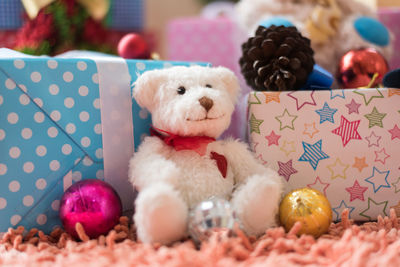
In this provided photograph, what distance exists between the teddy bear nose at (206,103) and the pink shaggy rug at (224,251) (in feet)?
0.75

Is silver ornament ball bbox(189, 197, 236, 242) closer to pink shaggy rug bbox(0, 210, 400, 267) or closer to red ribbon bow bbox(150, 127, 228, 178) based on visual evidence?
pink shaggy rug bbox(0, 210, 400, 267)

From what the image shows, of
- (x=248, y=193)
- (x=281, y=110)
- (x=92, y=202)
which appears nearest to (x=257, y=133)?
(x=281, y=110)

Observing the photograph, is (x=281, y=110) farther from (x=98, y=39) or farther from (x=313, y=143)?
(x=98, y=39)

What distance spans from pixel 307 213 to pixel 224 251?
0.18 m

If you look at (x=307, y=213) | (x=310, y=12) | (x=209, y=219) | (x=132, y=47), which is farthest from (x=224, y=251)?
(x=310, y=12)

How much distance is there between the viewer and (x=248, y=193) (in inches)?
25.2

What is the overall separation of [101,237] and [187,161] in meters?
0.21

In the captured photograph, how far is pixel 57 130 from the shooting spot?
2.33ft

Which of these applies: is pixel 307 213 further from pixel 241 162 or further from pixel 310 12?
pixel 310 12

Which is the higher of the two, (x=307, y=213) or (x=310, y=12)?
(x=310, y=12)

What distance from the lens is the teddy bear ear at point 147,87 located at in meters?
0.72

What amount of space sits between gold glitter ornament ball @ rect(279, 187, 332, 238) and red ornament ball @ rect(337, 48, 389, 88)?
453mm

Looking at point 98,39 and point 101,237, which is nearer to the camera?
point 101,237

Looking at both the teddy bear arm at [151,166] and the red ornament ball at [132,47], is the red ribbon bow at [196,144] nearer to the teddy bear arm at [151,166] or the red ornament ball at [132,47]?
the teddy bear arm at [151,166]
